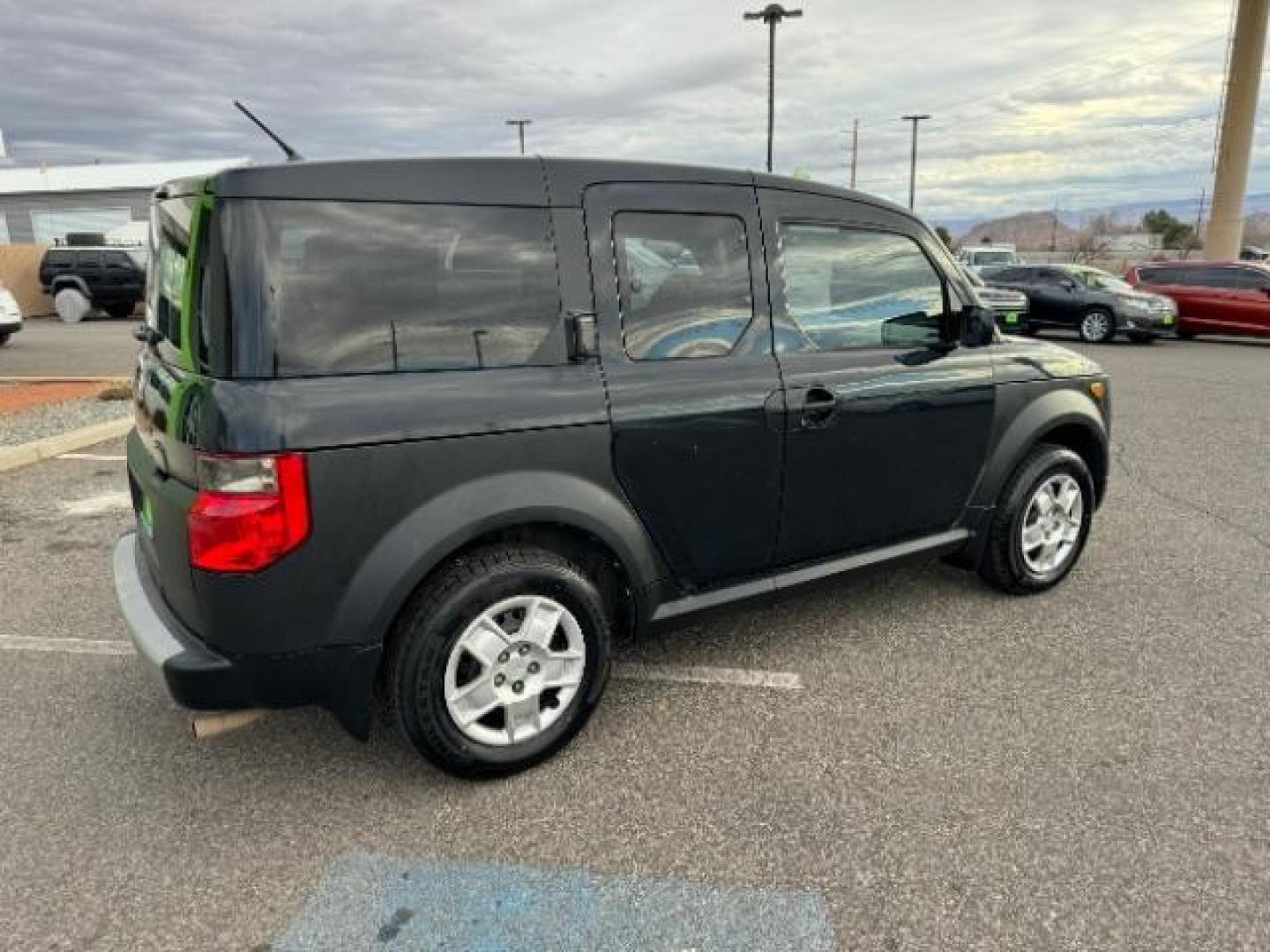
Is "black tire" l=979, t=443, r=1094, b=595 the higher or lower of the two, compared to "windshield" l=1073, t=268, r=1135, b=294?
lower

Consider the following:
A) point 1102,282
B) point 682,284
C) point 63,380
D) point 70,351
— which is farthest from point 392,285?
point 1102,282

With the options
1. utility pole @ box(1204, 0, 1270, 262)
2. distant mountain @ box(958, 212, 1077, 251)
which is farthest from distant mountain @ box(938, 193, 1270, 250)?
utility pole @ box(1204, 0, 1270, 262)

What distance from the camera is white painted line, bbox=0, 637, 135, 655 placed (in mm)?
3629

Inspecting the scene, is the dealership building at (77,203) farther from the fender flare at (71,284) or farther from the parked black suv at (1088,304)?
the parked black suv at (1088,304)

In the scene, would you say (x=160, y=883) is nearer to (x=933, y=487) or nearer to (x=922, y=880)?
(x=922, y=880)

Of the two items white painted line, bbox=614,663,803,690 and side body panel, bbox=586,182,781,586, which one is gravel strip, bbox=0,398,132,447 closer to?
white painted line, bbox=614,663,803,690

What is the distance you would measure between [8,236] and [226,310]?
45.0 metres

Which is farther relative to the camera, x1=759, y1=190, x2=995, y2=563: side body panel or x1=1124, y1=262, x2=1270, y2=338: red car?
x1=1124, y1=262, x2=1270, y2=338: red car

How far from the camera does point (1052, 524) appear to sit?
416cm

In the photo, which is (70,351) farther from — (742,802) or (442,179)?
(742,802)

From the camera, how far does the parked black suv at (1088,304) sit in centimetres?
1587

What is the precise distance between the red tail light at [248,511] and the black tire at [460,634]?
1.45 feet

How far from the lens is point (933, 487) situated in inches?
145

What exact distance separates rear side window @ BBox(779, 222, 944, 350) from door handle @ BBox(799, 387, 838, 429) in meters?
0.18
